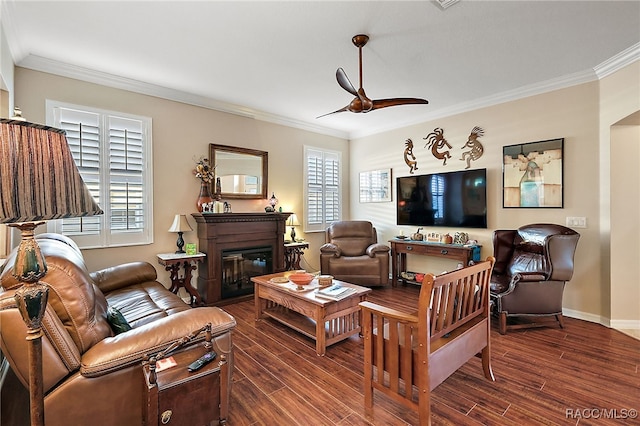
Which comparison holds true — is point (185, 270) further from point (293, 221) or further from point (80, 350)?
point (80, 350)

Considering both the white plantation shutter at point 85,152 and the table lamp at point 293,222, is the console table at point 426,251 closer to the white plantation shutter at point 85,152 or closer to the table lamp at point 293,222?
the table lamp at point 293,222

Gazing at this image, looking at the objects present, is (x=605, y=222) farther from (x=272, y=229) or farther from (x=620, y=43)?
(x=272, y=229)

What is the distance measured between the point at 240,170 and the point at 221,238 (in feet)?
3.79

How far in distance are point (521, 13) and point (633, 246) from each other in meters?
2.71

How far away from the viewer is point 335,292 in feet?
9.47

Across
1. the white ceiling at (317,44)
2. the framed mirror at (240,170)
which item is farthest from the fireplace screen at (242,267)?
the white ceiling at (317,44)

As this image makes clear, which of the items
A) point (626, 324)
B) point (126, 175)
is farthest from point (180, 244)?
point (626, 324)

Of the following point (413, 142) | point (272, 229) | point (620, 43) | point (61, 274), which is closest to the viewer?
point (61, 274)

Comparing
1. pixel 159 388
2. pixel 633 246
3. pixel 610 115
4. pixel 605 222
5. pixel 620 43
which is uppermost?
pixel 620 43

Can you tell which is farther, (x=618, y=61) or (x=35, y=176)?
(x=618, y=61)

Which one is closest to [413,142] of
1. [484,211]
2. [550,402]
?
[484,211]

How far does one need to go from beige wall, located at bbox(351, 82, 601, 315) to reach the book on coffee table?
2.41 metres

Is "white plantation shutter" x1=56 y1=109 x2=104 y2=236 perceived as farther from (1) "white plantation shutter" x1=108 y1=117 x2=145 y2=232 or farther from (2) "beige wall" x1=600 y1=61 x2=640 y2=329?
(2) "beige wall" x1=600 y1=61 x2=640 y2=329

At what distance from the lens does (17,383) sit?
2.14 metres
